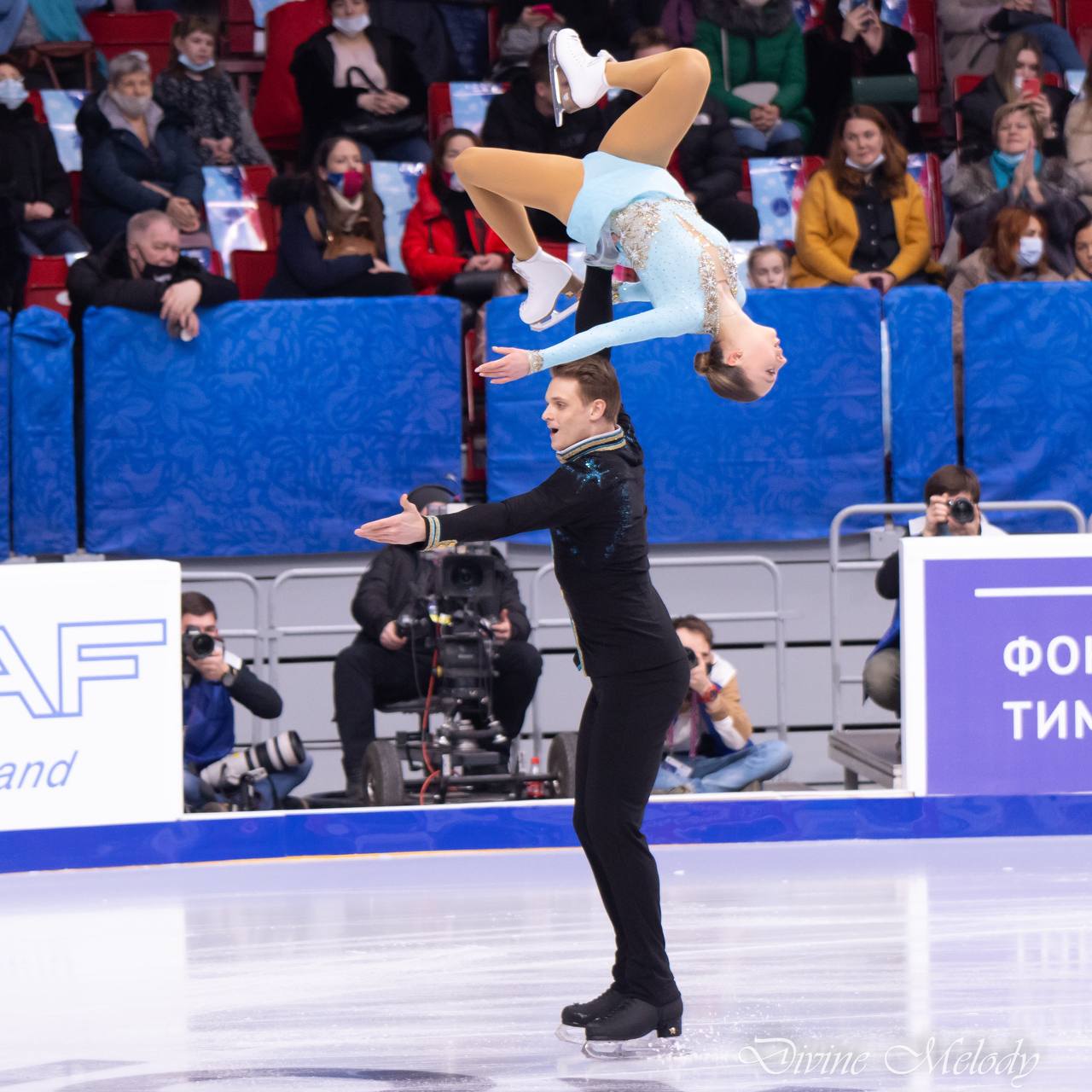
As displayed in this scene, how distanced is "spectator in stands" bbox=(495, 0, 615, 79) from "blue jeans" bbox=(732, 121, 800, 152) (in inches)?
32.1

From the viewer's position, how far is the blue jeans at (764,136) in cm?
877

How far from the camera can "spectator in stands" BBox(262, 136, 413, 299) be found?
7.43m

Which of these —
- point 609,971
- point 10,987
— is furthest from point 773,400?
point 10,987

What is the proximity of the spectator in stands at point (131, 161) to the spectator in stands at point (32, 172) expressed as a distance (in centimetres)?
13

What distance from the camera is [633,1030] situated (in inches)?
147

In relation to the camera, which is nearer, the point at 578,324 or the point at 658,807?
the point at 578,324

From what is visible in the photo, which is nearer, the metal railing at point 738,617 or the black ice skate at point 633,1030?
the black ice skate at point 633,1030

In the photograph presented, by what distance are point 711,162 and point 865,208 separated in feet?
2.58

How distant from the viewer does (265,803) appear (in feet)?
20.4

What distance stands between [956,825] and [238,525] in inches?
118

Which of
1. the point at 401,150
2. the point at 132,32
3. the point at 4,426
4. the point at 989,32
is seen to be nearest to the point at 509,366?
the point at 4,426

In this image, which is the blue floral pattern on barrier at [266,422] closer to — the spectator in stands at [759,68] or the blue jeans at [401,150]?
the blue jeans at [401,150]

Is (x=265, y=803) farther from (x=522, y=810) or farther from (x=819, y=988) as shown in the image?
(x=819, y=988)

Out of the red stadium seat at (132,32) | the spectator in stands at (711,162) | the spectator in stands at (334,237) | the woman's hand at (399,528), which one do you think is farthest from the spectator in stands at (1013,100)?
the woman's hand at (399,528)
